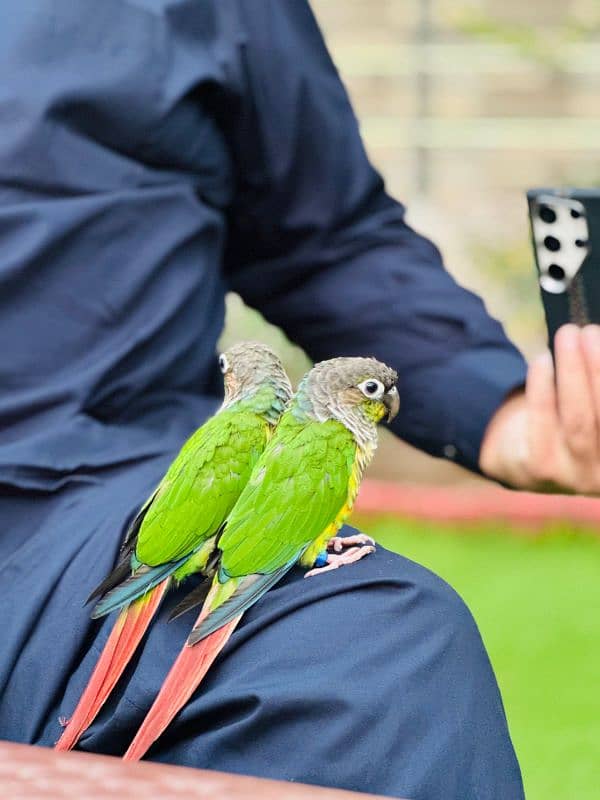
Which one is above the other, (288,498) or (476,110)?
(288,498)

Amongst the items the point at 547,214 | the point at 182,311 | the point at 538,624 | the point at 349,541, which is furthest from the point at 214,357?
the point at 538,624

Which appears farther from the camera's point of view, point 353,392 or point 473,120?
point 473,120

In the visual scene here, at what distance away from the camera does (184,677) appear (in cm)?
60

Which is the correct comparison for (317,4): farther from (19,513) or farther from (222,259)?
(19,513)

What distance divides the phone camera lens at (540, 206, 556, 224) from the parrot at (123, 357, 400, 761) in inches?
4.3

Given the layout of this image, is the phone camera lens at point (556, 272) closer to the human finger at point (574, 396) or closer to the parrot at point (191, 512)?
the human finger at point (574, 396)

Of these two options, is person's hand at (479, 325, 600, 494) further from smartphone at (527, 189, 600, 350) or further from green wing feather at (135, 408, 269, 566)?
green wing feather at (135, 408, 269, 566)

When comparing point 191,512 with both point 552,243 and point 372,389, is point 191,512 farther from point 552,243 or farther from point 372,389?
point 552,243

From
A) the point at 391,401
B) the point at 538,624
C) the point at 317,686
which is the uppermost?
the point at 391,401

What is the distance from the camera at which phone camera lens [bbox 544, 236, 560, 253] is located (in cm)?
61

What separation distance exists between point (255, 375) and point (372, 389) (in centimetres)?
7

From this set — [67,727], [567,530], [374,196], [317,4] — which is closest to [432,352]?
[374,196]

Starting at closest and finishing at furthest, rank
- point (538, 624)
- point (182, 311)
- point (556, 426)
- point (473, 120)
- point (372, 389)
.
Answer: point (372, 389), point (556, 426), point (182, 311), point (538, 624), point (473, 120)

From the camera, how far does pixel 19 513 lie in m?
0.79
